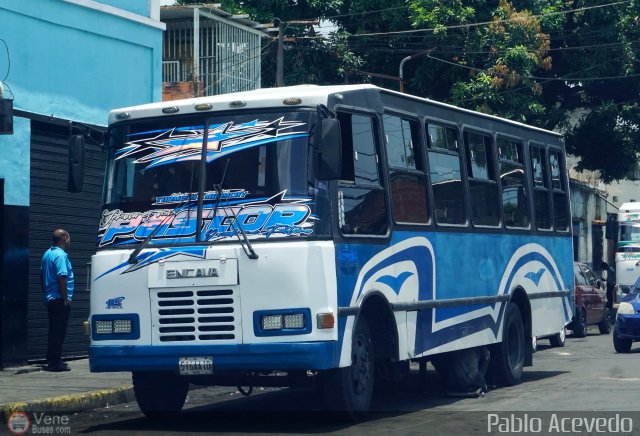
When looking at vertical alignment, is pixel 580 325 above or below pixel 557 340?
above

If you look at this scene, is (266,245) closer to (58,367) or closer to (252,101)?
(252,101)


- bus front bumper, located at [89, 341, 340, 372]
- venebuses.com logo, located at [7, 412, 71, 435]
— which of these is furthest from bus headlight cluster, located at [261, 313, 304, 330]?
venebuses.com logo, located at [7, 412, 71, 435]

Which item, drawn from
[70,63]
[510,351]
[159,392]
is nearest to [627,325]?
[510,351]

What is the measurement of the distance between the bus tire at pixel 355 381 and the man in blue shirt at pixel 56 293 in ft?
18.6

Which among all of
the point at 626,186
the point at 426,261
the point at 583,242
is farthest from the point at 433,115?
the point at 626,186

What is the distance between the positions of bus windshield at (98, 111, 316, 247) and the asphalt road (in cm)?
181

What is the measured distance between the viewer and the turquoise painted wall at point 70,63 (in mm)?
16281

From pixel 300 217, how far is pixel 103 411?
3919mm

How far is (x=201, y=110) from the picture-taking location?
11211mm

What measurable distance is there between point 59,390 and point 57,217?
4360mm

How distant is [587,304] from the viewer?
1061 inches

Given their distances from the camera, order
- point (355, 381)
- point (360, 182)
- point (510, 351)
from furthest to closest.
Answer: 1. point (510, 351)
2. point (360, 182)
3. point (355, 381)

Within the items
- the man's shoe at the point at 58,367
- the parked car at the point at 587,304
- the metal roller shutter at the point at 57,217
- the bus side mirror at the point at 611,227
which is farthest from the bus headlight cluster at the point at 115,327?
the bus side mirror at the point at 611,227

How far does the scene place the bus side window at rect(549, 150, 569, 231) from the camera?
1698 centimetres
